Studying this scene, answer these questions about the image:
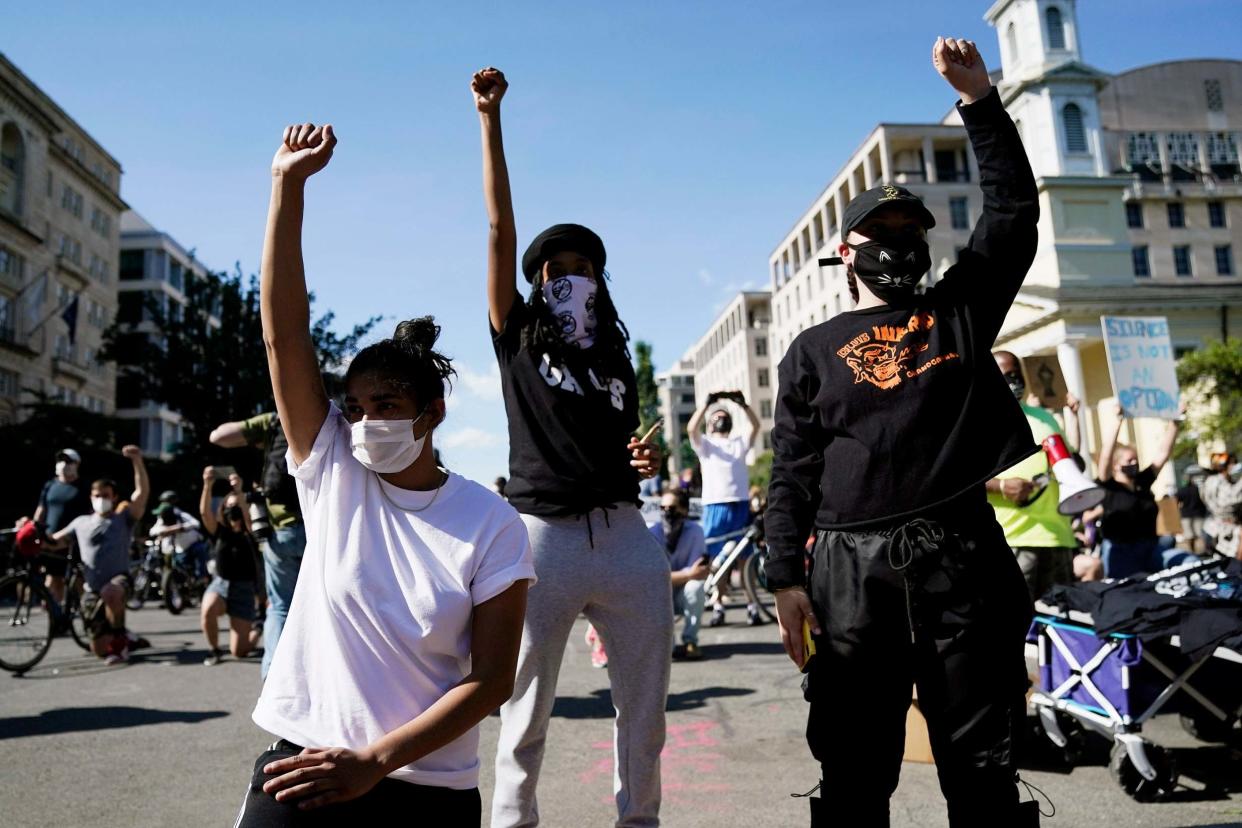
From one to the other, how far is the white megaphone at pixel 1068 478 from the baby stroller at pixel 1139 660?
419 mm

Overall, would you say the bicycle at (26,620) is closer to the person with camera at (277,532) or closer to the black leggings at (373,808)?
the person with camera at (277,532)

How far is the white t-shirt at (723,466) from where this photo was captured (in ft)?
31.7

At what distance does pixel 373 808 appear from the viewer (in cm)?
190

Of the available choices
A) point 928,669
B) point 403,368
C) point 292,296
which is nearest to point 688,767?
point 928,669

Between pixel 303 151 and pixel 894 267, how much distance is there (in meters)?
1.62

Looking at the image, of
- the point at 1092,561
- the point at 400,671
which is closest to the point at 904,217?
the point at 400,671

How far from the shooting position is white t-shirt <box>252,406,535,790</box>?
198 centimetres

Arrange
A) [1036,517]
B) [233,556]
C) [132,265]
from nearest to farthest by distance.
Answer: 1. [1036,517]
2. [233,556]
3. [132,265]

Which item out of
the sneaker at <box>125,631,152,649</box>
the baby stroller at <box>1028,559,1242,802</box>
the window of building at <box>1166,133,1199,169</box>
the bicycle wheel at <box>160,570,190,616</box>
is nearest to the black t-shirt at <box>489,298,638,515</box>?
the baby stroller at <box>1028,559,1242,802</box>

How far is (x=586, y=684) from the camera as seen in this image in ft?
23.5

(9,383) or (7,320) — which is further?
(7,320)

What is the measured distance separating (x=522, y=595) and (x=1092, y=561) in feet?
26.8

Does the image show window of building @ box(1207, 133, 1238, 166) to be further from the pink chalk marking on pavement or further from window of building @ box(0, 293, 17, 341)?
the pink chalk marking on pavement

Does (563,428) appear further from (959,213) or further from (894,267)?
(959,213)
